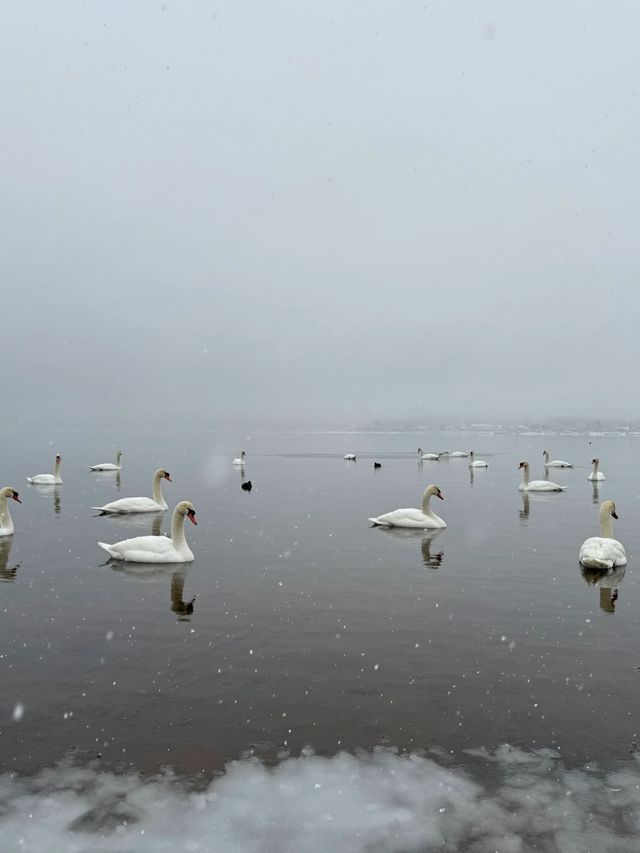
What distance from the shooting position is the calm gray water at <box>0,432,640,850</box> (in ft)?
25.3

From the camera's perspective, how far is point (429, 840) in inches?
233

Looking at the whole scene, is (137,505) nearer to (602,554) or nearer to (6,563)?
(6,563)

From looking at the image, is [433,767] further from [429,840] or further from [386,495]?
[386,495]

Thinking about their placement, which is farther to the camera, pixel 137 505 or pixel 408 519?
pixel 137 505

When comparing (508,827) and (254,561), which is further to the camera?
(254,561)

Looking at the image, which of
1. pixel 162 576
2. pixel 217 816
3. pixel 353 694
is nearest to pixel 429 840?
pixel 217 816

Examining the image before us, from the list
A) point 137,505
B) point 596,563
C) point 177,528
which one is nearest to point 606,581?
point 596,563

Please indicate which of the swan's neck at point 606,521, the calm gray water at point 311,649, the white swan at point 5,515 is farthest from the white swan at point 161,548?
the swan's neck at point 606,521

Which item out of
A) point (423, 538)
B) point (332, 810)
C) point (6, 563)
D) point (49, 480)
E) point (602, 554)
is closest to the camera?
point (332, 810)

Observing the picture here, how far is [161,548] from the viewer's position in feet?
53.6

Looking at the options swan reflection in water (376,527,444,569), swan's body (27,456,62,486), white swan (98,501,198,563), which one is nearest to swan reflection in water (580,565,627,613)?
swan reflection in water (376,527,444,569)

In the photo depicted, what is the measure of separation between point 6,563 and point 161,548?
4.12 m

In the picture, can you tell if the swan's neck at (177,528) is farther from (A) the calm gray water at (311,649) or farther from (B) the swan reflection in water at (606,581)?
(B) the swan reflection in water at (606,581)

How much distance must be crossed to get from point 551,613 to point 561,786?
6.30 meters
